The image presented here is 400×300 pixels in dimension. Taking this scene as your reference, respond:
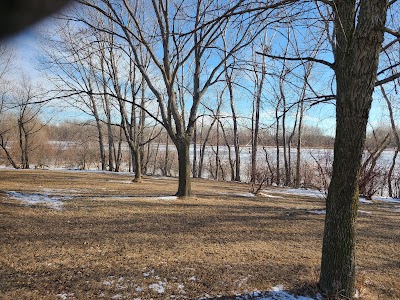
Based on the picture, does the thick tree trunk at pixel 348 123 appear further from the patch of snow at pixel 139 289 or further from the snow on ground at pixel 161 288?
the patch of snow at pixel 139 289

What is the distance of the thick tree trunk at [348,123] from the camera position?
2.55 metres

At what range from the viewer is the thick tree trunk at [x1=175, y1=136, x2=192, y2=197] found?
7348 millimetres

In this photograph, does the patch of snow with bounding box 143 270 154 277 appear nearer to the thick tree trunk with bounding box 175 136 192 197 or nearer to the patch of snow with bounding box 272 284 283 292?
the patch of snow with bounding box 272 284 283 292

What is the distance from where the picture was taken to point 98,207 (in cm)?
583

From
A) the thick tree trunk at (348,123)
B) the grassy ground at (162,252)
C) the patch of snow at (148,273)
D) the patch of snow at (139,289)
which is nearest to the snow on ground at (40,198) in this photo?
the grassy ground at (162,252)

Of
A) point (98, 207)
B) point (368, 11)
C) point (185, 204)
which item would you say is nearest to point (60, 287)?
point (98, 207)

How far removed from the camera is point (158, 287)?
8.92ft

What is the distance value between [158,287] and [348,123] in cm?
248

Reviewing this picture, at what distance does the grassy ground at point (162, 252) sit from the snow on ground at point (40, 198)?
17cm

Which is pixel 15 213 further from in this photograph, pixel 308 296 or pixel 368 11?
pixel 368 11

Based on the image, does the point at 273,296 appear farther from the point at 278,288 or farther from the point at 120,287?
the point at 120,287

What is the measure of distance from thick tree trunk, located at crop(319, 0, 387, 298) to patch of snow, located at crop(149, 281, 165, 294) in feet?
5.51

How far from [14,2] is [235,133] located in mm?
21096

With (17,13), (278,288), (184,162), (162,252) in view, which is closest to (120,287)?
(162,252)
